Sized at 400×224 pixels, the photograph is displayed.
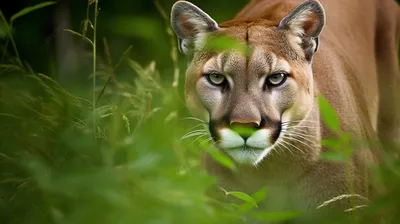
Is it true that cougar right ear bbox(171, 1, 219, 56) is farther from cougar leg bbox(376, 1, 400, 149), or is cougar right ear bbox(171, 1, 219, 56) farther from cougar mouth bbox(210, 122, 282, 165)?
cougar leg bbox(376, 1, 400, 149)

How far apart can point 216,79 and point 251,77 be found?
0.18 meters

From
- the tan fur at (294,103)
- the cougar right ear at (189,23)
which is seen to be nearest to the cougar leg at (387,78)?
the tan fur at (294,103)

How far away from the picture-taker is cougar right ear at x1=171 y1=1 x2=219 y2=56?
414 centimetres

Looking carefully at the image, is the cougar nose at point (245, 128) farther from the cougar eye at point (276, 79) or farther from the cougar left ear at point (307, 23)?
the cougar left ear at point (307, 23)

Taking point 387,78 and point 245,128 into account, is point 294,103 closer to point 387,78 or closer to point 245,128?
point 245,128

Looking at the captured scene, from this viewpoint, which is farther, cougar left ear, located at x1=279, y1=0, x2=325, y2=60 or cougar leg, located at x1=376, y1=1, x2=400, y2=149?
cougar leg, located at x1=376, y1=1, x2=400, y2=149

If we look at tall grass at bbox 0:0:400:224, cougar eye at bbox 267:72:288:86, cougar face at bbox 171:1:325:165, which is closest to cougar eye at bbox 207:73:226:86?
cougar face at bbox 171:1:325:165

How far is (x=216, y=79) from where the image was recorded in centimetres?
393

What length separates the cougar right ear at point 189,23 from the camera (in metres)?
4.14

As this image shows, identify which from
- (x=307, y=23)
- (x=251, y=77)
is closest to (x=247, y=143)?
(x=251, y=77)

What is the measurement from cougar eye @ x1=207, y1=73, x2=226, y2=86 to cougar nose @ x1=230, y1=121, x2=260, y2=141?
0.27 m

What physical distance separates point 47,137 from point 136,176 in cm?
73

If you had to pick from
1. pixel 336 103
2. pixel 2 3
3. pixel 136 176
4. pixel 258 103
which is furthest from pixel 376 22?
pixel 2 3

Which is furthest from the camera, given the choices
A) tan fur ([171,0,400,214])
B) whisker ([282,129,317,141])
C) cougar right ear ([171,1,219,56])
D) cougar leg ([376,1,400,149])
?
cougar leg ([376,1,400,149])
